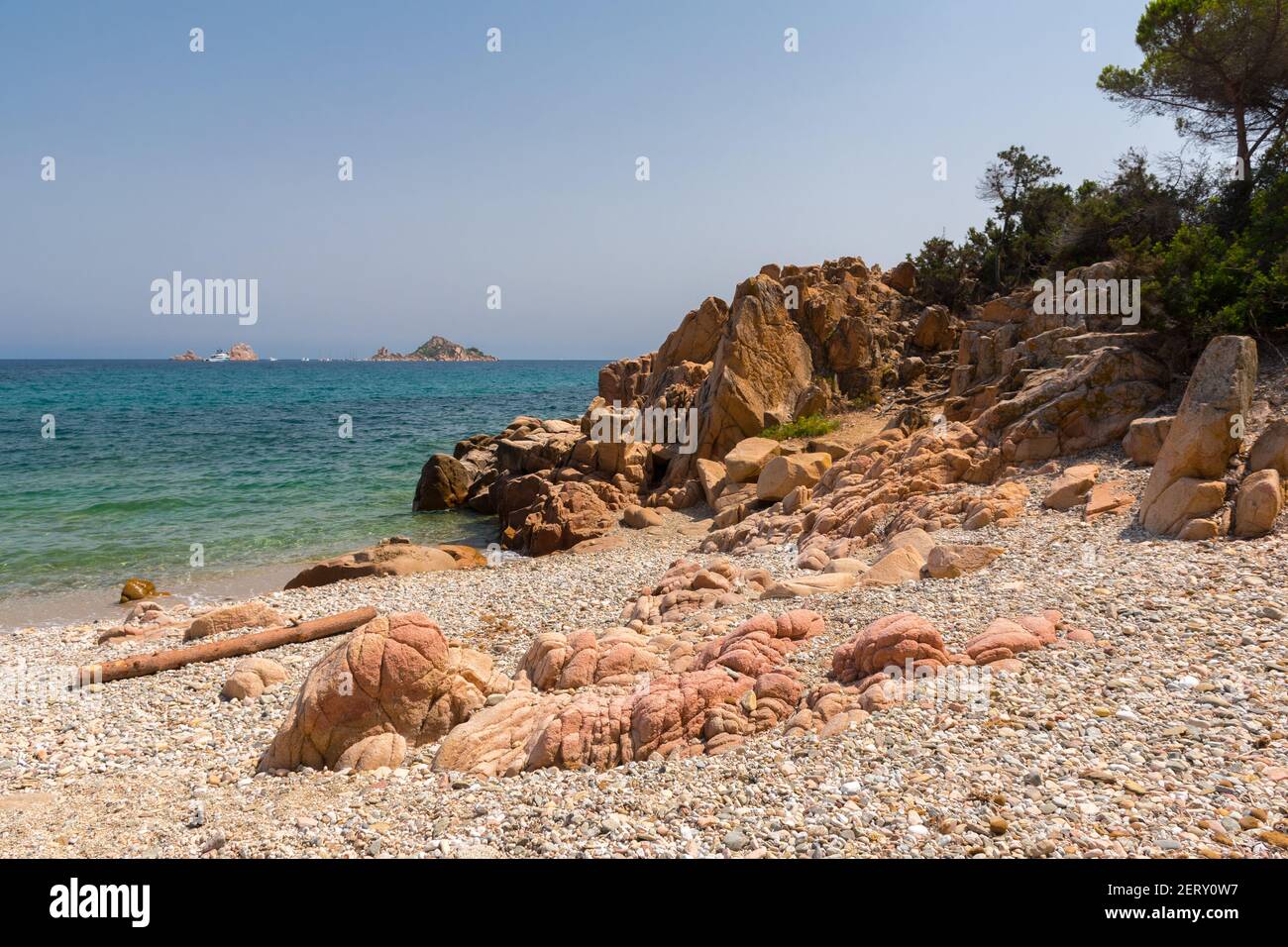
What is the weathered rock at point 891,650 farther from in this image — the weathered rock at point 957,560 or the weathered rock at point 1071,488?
the weathered rock at point 1071,488

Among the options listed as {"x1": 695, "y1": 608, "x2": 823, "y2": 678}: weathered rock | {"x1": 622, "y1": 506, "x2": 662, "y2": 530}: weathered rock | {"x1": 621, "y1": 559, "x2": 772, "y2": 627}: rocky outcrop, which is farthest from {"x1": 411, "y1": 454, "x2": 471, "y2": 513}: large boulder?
{"x1": 695, "y1": 608, "x2": 823, "y2": 678}: weathered rock

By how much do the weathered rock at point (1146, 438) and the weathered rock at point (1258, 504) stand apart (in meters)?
3.26

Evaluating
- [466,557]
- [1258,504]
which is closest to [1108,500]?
[1258,504]

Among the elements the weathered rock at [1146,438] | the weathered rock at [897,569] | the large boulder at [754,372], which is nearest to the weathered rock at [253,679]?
the weathered rock at [897,569]

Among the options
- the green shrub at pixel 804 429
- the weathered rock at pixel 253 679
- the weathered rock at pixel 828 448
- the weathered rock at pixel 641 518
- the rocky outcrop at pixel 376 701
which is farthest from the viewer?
the green shrub at pixel 804 429

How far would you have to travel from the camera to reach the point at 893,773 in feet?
20.8

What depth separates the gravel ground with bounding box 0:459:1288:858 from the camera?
5590 millimetres

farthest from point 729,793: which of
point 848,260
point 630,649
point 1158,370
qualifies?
point 848,260

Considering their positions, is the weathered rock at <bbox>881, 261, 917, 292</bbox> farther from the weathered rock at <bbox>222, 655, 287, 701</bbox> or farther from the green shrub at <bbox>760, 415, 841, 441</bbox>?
the weathered rock at <bbox>222, 655, 287, 701</bbox>

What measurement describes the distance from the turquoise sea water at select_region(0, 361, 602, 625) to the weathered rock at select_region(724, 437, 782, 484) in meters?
9.29

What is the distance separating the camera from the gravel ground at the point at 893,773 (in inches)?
220

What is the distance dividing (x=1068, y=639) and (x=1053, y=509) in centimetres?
628
